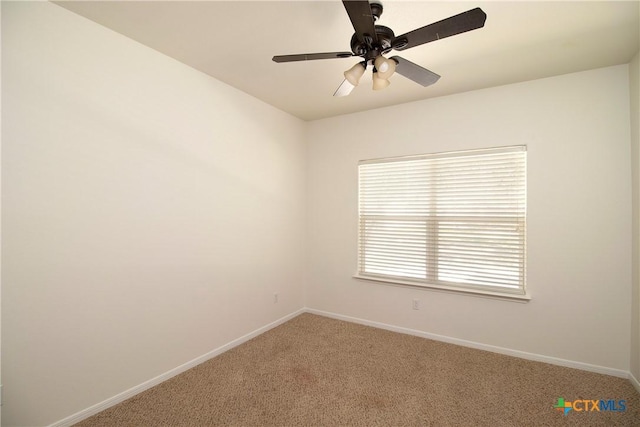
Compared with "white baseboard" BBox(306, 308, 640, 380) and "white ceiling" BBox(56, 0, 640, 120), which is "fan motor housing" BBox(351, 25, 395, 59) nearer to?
"white ceiling" BBox(56, 0, 640, 120)

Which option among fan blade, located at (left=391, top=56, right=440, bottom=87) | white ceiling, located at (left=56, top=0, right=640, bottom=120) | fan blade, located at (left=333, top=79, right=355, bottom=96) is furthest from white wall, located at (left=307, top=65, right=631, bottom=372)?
fan blade, located at (left=333, top=79, right=355, bottom=96)

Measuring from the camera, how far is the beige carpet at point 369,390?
1.92m

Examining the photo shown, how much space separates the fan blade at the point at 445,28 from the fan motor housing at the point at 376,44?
0.04 metres

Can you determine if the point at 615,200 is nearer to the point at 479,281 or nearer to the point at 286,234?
the point at 479,281

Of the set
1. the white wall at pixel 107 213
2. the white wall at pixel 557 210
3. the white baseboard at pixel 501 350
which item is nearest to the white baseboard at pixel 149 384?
the white wall at pixel 107 213

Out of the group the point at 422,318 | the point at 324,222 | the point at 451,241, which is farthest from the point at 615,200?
the point at 324,222

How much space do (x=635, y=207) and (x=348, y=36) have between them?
264cm

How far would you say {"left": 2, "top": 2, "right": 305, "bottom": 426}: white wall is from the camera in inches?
64.8

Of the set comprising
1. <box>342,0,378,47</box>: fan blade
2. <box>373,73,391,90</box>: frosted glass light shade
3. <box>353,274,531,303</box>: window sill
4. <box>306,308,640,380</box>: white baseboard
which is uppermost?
<box>342,0,378,47</box>: fan blade

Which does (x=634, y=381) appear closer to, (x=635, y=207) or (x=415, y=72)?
(x=635, y=207)

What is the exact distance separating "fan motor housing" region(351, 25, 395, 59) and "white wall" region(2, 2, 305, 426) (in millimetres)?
1623

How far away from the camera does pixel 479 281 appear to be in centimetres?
292

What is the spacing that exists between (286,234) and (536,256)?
266 centimetres

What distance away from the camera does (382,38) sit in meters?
1.60
